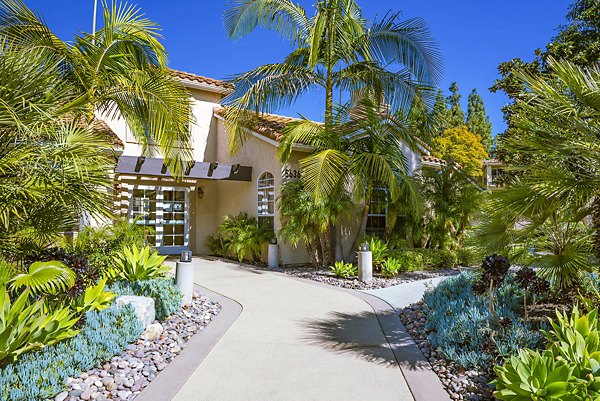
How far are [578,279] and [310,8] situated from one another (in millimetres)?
10467

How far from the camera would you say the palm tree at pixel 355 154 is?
10.0 metres

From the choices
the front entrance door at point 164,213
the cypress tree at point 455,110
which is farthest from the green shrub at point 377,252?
the cypress tree at point 455,110

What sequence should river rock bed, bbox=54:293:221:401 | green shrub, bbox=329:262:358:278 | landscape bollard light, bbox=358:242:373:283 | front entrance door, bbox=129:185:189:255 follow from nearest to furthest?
river rock bed, bbox=54:293:221:401 < landscape bollard light, bbox=358:242:373:283 < green shrub, bbox=329:262:358:278 < front entrance door, bbox=129:185:189:255

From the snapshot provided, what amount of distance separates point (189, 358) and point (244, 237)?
776 centimetres

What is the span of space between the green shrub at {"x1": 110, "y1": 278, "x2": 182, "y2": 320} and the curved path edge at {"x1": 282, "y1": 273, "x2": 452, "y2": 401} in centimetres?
352

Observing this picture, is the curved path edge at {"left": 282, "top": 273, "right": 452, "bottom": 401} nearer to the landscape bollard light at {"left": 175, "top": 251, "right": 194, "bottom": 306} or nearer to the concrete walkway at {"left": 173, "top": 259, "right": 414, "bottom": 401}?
the concrete walkway at {"left": 173, "top": 259, "right": 414, "bottom": 401}

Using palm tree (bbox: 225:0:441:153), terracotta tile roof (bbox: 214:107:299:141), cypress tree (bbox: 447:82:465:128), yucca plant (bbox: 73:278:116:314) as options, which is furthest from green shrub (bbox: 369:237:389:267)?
cypress tree (bbox: 447:82:465:128)

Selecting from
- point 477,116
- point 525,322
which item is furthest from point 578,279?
point 477,116

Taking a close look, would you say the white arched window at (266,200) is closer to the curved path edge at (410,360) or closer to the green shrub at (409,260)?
the green shrub at (409,260)

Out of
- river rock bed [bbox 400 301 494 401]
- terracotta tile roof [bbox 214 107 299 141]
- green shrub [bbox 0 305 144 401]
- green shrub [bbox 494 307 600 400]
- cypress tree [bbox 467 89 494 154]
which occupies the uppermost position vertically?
cypress tree [bbox 467 89 494 154]

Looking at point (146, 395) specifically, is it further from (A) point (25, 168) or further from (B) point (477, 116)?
(B) point (477, 116)

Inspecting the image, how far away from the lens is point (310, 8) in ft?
39.4

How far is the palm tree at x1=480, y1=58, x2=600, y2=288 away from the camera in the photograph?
13.9 feet

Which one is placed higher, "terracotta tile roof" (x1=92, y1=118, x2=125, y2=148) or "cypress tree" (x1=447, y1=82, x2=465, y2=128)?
"cypress tree" (x1=447, y1=82, x2=465, y2=128)
